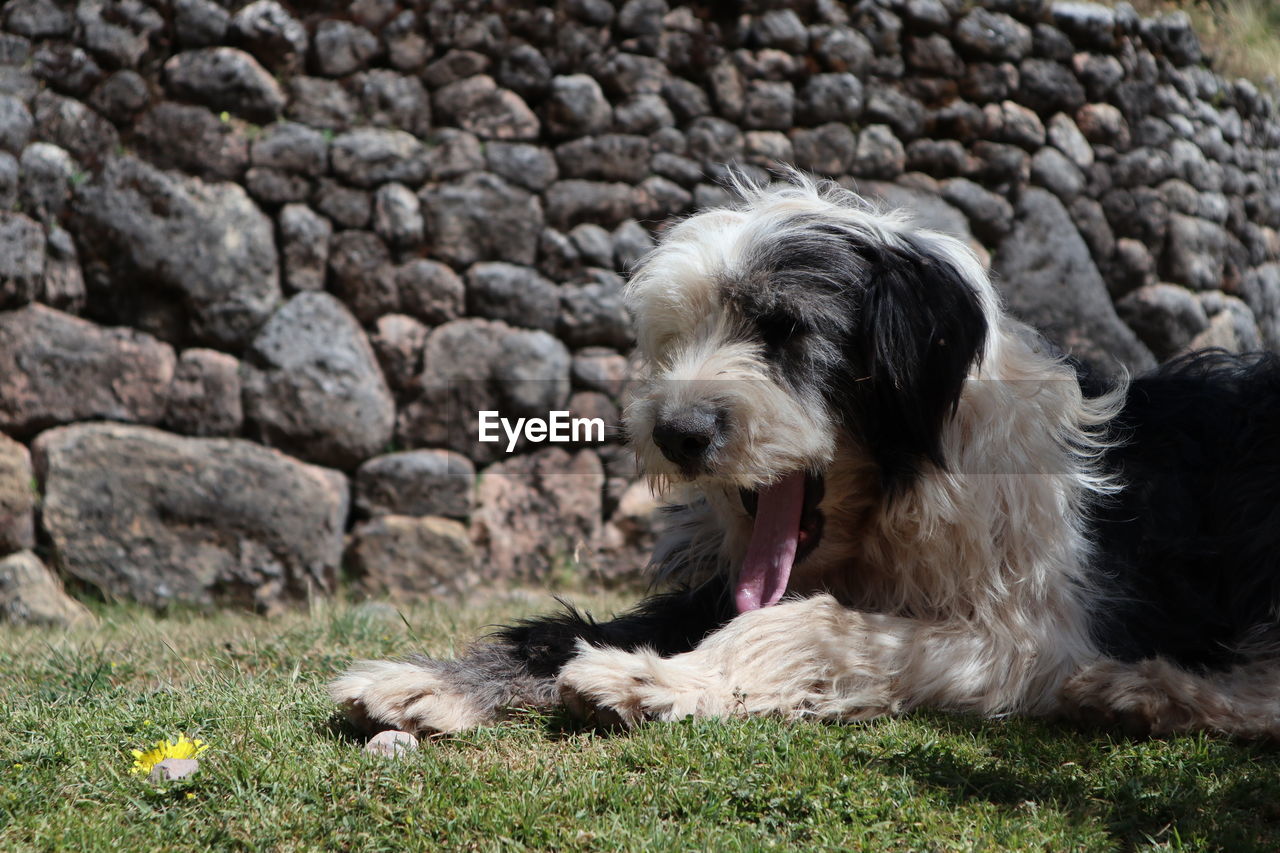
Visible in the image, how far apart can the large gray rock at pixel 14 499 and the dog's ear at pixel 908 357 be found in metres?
4.61

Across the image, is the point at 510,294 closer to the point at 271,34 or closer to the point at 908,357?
the point at 271,34

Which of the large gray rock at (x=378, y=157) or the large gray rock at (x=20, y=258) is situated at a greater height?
the large gray rock at (x=378, y=157)

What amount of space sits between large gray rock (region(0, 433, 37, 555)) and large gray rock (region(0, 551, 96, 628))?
76 mm

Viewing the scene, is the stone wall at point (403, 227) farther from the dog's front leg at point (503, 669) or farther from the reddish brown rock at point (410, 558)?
the dog's front leg at point (503, 669)

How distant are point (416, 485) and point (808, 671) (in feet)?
12.4

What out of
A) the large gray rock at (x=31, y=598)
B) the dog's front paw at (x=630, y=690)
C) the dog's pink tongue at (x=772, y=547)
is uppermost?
the dog's pink tongue at (x=772, y=547)

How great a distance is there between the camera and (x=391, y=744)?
8.65ft

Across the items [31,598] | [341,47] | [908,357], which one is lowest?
[31,598]

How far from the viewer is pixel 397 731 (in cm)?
271

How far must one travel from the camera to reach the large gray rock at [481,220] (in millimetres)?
6227

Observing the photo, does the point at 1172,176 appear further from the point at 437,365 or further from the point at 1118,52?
the point at 437,365

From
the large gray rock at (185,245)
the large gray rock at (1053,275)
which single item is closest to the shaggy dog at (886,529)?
the large gray rock at (185,245)

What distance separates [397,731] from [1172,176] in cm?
687

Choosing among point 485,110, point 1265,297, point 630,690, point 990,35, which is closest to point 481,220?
point 485,110
